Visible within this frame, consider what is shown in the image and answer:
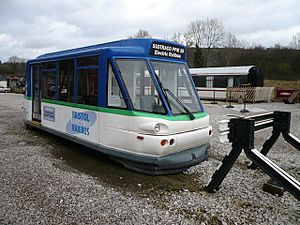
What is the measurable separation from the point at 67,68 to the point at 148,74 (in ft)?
8.28

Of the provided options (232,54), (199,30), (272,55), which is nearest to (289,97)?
(272,55)

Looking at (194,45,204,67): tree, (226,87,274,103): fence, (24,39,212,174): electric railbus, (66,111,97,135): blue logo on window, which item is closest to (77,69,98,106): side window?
(24,39,212,174): electric railbus

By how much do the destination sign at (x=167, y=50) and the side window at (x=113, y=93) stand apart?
3.04ft

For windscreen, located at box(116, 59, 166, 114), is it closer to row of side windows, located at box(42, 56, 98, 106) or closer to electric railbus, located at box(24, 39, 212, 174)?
electric railbus, located at box(24, 39, 212, 174)

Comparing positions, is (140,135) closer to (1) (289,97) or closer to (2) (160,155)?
(2) (160,155)

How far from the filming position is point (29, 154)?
6.45 meters

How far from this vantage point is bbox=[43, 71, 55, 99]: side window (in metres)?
7.34

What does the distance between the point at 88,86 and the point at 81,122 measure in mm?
877

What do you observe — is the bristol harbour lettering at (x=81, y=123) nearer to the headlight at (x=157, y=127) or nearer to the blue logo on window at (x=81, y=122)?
the blue logo on window at (x=81, y=122)

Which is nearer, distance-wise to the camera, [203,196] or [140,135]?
[203,196]

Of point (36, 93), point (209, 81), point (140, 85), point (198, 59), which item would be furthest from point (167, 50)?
point (198, 59)

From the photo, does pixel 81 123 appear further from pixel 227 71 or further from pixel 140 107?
pixel 227 71

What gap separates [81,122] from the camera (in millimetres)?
6086

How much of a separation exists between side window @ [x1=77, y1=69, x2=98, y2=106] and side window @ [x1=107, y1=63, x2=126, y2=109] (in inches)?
16.6
